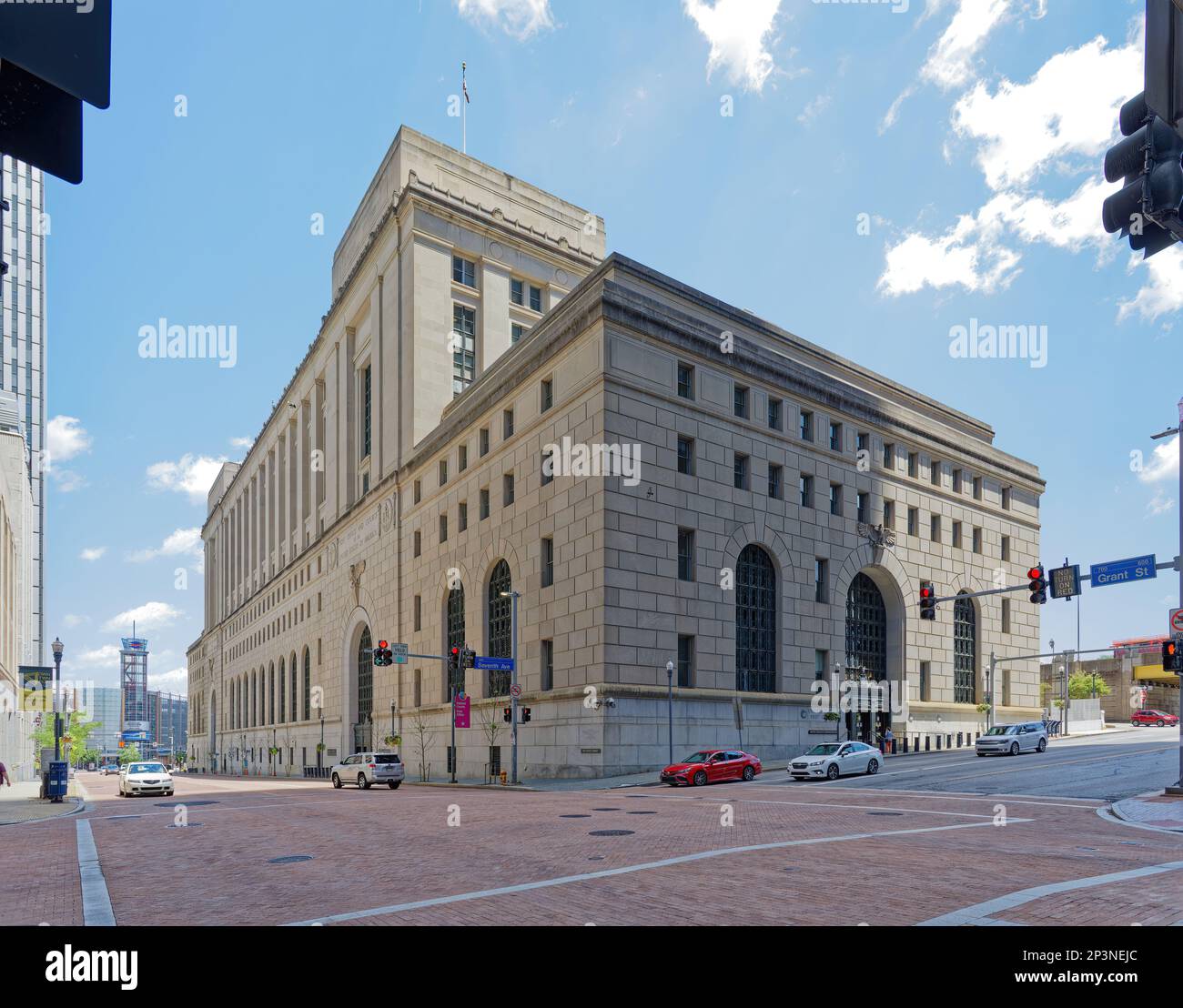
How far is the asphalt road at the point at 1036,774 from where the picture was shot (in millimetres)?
28312

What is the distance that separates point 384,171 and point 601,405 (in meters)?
43.9

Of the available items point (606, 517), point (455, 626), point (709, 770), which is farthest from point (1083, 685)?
point (709, 770)

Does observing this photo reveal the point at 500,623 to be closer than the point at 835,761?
No

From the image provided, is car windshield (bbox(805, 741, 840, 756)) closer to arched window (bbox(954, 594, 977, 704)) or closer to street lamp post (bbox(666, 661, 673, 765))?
street lamp post (bbox(666, 661, 673, 765))

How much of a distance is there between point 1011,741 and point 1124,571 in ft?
61.3

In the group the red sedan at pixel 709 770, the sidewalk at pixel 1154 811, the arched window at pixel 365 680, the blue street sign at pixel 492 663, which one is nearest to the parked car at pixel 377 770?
the blue street sign at pixel 492 663

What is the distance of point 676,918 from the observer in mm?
9766

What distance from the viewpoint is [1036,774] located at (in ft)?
108

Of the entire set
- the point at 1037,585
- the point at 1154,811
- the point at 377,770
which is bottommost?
the point at 377,770

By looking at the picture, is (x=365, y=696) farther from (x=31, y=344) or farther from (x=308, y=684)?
(x=31, y=344)

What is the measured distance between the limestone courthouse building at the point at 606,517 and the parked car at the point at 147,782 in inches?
556

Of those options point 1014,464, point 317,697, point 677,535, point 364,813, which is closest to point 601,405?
point 677,535

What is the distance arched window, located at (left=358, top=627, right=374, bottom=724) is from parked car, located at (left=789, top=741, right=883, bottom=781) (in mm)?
45622

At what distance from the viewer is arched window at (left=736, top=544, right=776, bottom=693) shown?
51.4 meters
